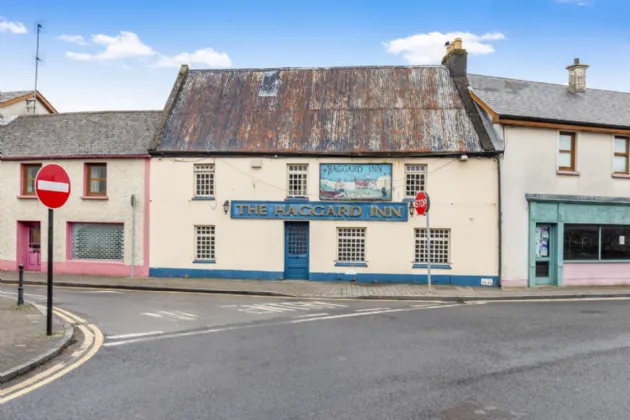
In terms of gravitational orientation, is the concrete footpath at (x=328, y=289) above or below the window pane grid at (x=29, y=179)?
below

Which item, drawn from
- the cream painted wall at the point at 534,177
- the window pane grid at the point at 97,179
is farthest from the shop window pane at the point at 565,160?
the window pane grid at the point at 97,179

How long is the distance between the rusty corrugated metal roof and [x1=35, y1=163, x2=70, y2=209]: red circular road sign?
35.0 ft

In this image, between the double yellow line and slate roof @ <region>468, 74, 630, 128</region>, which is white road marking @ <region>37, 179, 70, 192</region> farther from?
slate roof @ <region>468, 74, 630, 128</region>

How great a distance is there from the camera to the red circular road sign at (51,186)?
353 inches

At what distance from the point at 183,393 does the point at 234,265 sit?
44.8 ft

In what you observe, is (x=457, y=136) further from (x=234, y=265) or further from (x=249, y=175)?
(x=234, y=265)

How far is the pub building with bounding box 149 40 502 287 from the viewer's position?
1900 cm

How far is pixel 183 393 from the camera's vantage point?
633cm

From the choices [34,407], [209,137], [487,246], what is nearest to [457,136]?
[487,246]

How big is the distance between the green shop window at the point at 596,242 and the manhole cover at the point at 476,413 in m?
15.5

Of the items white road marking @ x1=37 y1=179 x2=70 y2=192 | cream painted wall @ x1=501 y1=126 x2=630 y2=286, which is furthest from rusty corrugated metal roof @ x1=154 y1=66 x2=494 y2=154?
white road marking @ x1=37 y1=179 x2=70 y2=192

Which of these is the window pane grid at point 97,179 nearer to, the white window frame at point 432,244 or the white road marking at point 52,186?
the white road marking at point 52,186

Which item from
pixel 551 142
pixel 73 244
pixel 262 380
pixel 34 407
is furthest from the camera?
pixel 73 244

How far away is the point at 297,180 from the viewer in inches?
784
